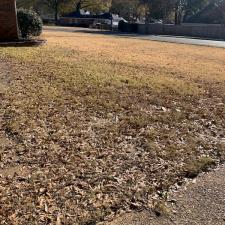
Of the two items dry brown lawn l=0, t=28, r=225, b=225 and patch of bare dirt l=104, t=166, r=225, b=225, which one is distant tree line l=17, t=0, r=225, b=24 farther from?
patch of bare dirt l=104, t=166, r=225, b=225

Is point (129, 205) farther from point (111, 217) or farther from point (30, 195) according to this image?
point (30, 195)

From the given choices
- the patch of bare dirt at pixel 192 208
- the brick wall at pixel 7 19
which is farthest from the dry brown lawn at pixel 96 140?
the brick wall at pixel 7 19

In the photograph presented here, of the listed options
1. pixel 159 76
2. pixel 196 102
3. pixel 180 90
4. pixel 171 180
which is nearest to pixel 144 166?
pixel 171 180

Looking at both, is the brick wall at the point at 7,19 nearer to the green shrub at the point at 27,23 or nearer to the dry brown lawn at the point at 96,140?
the green shrub at the point at 27,23

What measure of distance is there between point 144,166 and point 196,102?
3.50 metres

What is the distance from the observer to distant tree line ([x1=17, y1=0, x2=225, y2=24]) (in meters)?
68.2

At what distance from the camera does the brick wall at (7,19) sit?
15159 millimetres

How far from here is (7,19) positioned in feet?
50.2

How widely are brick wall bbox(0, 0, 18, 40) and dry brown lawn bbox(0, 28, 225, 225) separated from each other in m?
5.84

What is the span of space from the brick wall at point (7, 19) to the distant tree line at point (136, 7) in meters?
52.7

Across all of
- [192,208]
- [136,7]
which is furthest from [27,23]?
[136,7]

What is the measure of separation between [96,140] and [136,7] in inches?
2944

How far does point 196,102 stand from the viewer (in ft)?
26.6

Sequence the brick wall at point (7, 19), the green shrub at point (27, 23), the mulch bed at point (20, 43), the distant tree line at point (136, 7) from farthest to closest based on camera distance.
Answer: the distant tree line at point (136, 7) → the green shrub at point (27, 23) → the brick wall at point (7, 19) → the mulch bed at point (20, 43)
